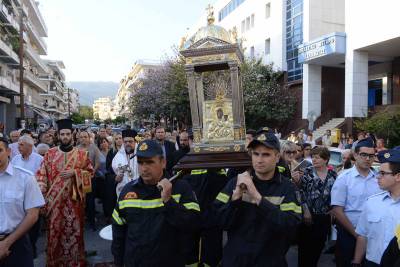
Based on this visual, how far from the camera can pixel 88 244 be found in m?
6.86

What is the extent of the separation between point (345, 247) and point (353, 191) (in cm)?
59

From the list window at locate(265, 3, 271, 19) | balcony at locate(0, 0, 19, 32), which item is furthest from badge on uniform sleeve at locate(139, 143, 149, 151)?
window at locate(265, 3, 271, 19)

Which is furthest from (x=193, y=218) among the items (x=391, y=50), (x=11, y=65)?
(x=11, y=65)

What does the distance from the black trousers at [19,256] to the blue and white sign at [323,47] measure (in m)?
21.4

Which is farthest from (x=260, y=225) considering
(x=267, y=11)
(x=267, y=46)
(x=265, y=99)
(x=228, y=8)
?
(x=228, y=8)

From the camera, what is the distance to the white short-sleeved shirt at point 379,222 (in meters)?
3.11

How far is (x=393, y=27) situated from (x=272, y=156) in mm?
19070

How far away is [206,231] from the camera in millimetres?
4965

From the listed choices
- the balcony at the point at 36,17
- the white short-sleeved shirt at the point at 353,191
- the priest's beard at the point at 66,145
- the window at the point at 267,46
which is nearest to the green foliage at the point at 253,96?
the window at the point at 267,46

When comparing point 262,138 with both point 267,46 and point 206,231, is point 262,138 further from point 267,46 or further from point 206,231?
point 267,46

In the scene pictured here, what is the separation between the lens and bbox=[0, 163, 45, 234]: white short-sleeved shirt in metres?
3.38

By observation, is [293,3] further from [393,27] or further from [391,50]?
[393,27]

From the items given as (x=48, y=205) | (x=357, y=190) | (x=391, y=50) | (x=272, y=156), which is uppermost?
(x=391, y=50)

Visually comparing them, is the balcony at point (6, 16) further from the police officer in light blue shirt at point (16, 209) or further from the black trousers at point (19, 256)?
the black trousers at point (19, 256)
